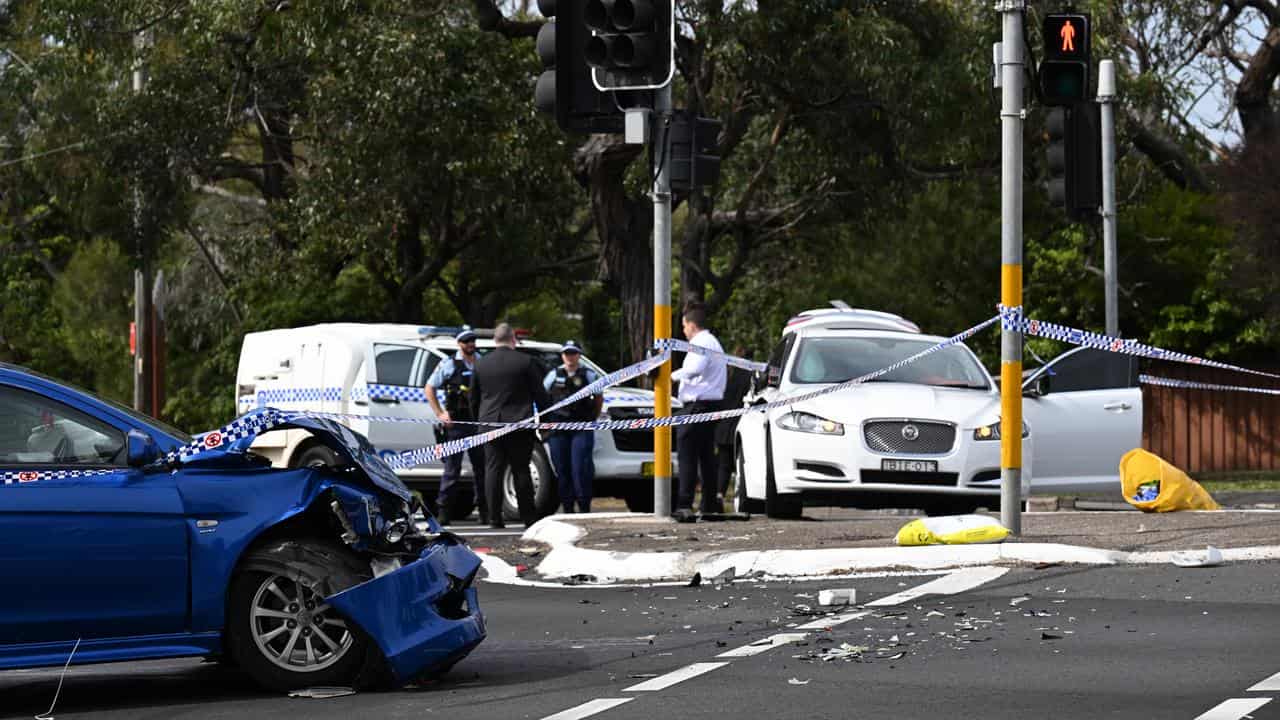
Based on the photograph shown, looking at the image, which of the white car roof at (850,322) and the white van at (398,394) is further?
the white van at (398,394)

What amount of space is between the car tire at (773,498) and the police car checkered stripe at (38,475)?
29.1 feet

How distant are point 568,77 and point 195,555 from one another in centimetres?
724

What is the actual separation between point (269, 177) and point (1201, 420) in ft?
55.2

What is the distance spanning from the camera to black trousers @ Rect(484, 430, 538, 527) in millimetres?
17703

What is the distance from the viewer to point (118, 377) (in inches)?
1860

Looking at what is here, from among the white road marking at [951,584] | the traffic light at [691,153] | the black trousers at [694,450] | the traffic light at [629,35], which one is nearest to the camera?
the white road marking at [951,584]

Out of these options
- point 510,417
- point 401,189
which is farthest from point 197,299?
point 510,417

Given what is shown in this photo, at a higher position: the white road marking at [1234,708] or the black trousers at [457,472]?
the black trousers at [457,472]

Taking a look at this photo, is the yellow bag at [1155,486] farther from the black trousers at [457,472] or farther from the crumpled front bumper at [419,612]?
the crumpled front bumper at [419,612]

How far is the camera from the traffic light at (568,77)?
1434 cm

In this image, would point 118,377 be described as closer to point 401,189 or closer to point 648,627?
point 401,189

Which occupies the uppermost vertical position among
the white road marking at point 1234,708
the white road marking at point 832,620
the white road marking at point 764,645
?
the white road marking at point 1234,708

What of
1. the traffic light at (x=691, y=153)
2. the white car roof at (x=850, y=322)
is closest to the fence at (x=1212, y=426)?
the white car roof at (x=850, y=322)

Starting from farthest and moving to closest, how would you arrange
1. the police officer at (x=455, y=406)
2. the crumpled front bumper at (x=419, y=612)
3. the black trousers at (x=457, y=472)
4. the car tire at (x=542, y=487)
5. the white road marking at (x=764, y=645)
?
the car tire at (x=542, y=487) < the police officer at (x=455, y=406) < the black trousers at (x=457, y=472) < the white road marking at (x=764, y=645) < the crumpled front bumper at (x=419, y=612)
